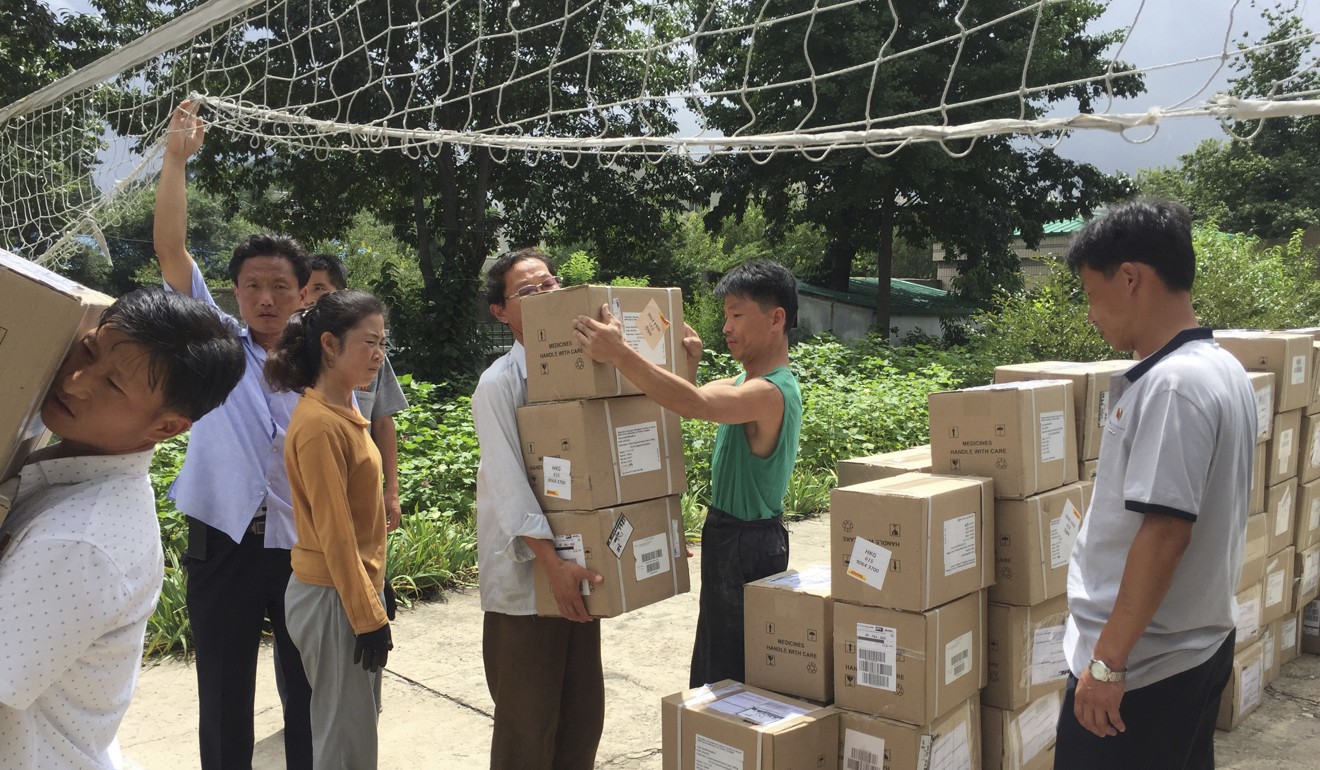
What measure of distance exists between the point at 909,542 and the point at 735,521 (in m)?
0.57

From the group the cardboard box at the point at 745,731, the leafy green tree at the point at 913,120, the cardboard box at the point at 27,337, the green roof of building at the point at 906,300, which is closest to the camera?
the cardboard box at the point at 27,337

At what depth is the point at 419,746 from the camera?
10.8ft

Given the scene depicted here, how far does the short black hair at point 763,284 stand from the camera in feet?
8.45

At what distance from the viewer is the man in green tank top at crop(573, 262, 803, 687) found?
2.54m

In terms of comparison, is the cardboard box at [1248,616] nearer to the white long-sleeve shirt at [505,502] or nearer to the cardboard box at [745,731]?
the cardboard box at [745,731]

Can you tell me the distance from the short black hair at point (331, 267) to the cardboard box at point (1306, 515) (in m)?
4.06

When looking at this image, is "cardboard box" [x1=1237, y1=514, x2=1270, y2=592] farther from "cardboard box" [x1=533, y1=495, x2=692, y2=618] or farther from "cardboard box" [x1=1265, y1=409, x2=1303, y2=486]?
"cardboard box" [x1=533, y1=495, x2=692, y2=618]

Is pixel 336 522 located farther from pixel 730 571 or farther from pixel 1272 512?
pixel 1272 512

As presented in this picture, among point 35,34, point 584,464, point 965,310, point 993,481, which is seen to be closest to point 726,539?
point 584,464

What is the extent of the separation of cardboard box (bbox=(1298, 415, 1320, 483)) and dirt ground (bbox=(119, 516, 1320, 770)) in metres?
0.93

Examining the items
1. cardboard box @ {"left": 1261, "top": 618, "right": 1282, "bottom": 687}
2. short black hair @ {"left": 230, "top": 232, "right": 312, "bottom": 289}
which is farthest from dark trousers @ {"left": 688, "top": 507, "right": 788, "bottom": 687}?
cardboard box @ {"left": 1261, "top": 618, "right": 1282, "bottom": 687}

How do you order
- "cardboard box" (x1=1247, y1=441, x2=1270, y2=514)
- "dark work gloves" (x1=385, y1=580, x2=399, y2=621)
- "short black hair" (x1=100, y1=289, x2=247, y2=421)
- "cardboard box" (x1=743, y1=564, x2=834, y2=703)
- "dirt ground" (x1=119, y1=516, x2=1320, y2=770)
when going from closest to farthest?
"short black hair" (x1=100, y1=289, x2=247, y2=421) → "cardboard box" (x1=743, y1=564, x2=834, y2=703) → "dark work gloves" (x1=385, y1=580, x2=399, y2=621) → "dirt ground" (x1=119, y1=516, x2=1320, y2=770) → "cardboard box" (x1=1247, y1=441, x2=1270, y2=514)

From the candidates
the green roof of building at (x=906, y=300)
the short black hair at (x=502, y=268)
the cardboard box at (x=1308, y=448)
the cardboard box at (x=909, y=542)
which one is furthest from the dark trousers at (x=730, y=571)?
the green roof of building at (x=906, y=300)

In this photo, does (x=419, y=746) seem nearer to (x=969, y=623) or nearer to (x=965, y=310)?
(x=969, y=623)
